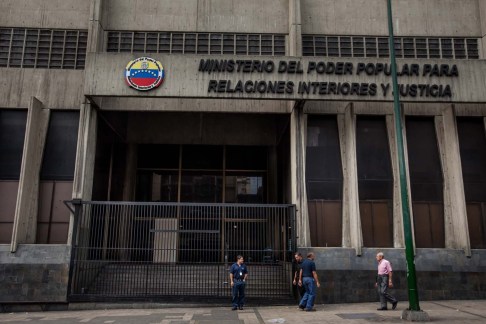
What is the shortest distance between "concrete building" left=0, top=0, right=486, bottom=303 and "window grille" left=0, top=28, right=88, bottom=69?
0.16ft

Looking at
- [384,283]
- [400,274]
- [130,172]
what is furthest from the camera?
[130,172]

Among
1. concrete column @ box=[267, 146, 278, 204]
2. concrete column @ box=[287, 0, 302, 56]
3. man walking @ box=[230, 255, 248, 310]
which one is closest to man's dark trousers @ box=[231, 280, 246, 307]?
man walking @ box=[230, 255, 248, 310]

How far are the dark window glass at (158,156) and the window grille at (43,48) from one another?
5.01 metres

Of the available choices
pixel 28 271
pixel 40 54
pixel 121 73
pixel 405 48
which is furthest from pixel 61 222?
pixel 405 48

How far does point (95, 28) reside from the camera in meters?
16.2

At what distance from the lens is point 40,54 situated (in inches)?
645

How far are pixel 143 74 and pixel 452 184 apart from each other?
12.0 metres

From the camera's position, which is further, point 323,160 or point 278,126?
point 278,126

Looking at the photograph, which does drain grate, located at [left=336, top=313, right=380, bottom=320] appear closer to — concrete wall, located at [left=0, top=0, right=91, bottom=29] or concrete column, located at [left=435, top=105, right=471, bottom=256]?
concrete column, located at [left=435, top=105, right=471, bottom=256]

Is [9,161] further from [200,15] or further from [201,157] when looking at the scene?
[200,15]

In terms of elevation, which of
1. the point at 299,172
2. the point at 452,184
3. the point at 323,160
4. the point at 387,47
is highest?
the point at 387,47

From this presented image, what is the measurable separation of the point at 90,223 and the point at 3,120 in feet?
17.3

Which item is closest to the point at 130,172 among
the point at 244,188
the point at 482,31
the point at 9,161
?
the point at 9,161

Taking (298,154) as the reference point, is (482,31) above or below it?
above
